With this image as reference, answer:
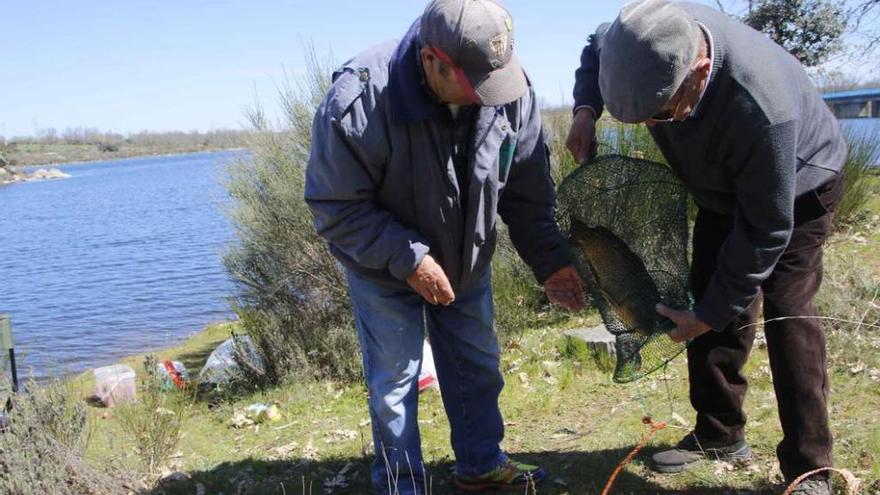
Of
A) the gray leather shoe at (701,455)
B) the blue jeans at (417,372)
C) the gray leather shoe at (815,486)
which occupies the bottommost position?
the gray leather shoe at (701,455)

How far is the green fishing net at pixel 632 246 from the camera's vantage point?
10.3 feet

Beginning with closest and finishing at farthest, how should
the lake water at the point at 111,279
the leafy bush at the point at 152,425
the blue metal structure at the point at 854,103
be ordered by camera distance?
the leafy bush at the point at 152,425, the blue metal structure at the point at 854,103, the lake water at the point at 111,279

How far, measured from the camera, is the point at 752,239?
101 inches

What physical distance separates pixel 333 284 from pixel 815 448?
488 centimetres

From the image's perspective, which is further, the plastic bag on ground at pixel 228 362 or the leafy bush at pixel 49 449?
the plastic bag on ground at pixel 228 362

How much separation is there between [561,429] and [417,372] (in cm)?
142

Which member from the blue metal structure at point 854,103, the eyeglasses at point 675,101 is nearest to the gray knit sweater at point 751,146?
the eyeglasses at point 675,101

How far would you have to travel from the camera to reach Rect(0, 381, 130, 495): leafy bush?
11.5 ft

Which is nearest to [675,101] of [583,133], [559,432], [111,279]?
[583,133]

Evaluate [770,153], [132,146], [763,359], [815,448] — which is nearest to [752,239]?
[770,153]

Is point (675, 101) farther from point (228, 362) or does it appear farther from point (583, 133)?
point (228, 362)

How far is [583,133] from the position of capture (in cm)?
326

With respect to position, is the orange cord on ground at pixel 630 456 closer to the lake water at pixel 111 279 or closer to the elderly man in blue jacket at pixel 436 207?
the elderly man in blue jacket at pixel 436 207

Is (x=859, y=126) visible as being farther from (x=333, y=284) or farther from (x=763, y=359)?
(x=333, y=284)
